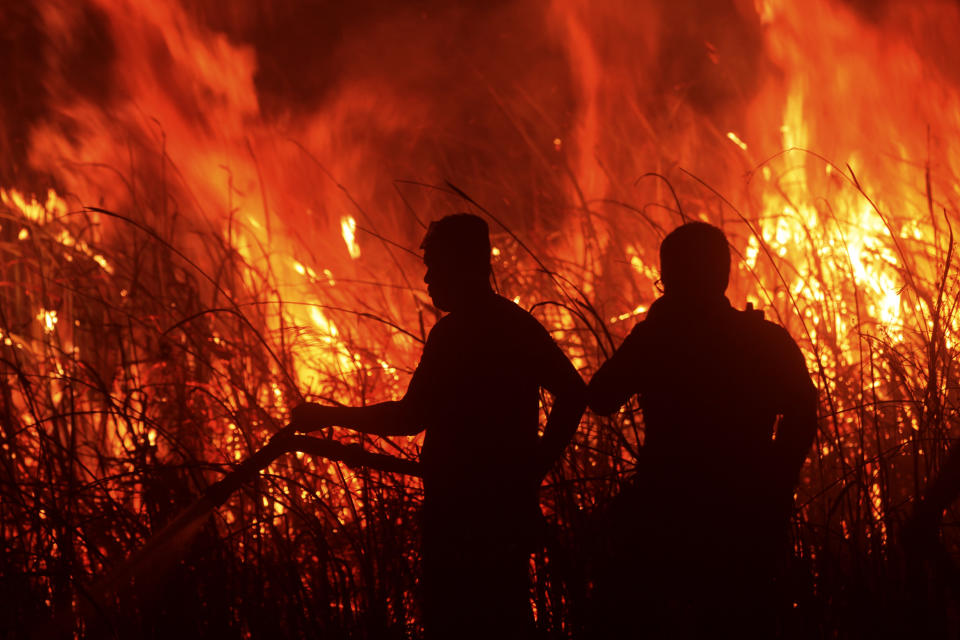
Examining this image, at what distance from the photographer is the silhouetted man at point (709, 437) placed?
5.42 feet

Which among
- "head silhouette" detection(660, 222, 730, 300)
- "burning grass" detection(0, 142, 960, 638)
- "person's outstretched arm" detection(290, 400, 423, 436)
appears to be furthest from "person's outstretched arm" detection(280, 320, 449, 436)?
"head silhouette" detection(660, 222, 730, 300)

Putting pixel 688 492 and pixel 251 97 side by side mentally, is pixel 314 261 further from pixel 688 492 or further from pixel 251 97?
pixel 688 492

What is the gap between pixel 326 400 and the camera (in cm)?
276

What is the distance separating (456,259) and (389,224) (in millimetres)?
4426

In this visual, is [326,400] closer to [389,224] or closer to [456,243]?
[456,243]

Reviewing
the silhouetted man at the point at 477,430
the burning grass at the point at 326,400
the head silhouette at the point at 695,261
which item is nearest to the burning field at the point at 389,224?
the burning grass at the point at 326,400

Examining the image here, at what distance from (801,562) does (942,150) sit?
3211mm

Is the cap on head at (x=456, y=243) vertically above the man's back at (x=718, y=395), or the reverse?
the cap on head at (x=456, y=243)

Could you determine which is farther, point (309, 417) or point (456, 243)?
point (456, 243)

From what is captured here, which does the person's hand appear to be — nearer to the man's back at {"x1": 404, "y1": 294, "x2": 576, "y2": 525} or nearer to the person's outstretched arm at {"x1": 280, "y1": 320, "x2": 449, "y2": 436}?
the person's outstretched arm at {"x1": 280, "y1": 320, "x2": 449, "y2": 436}

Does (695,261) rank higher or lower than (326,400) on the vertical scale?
Result: lower

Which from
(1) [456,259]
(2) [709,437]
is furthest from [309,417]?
→ (2) [709,437]

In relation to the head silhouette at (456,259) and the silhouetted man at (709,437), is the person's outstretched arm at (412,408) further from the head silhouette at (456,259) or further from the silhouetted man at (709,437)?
the silhouetted man at (709,437)

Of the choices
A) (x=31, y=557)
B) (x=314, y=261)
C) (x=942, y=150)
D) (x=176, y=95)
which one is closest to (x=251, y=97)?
(x=176, y=95)
